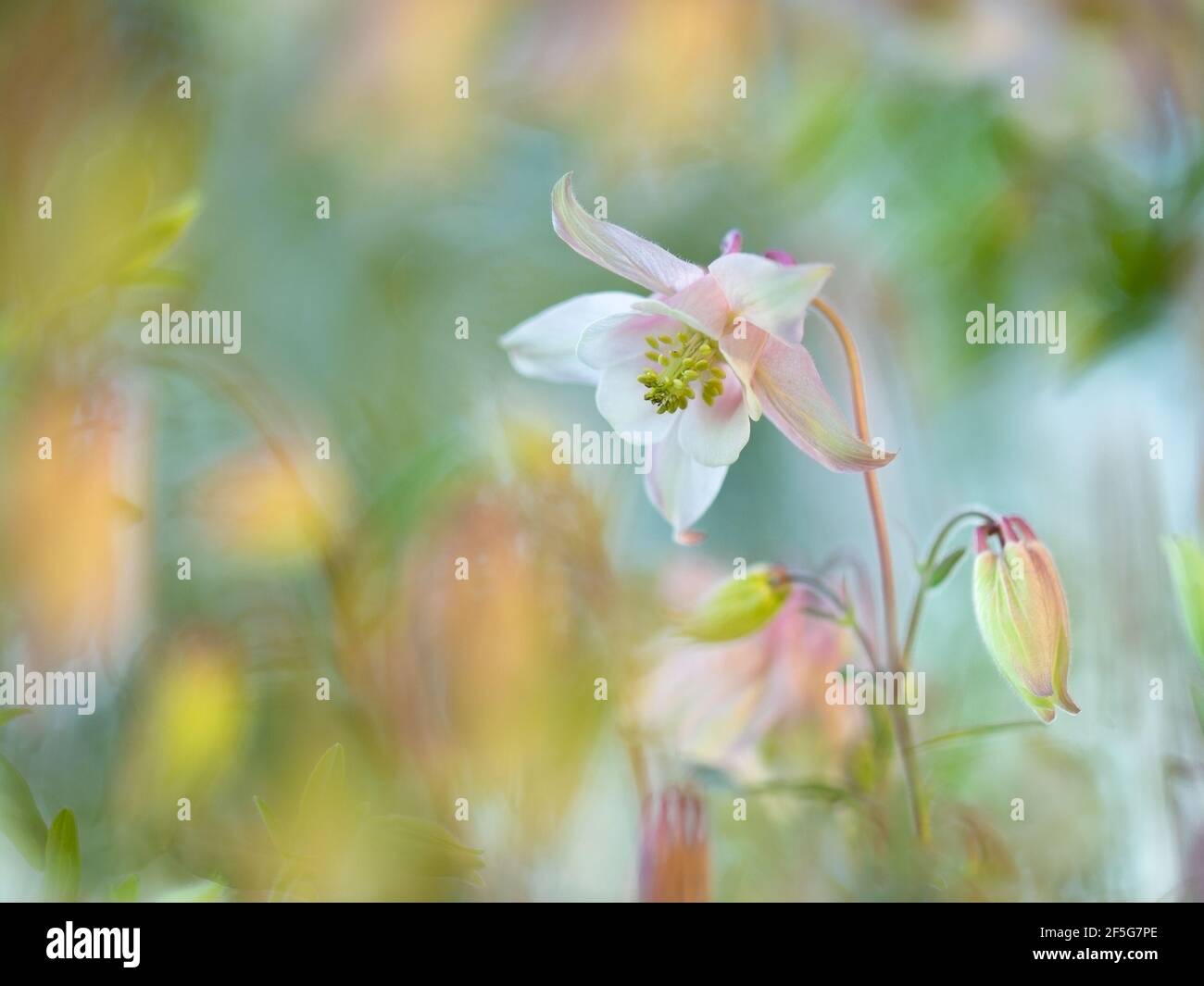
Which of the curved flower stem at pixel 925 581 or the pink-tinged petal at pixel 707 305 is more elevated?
the pink-tinged petal at pixel 707 305

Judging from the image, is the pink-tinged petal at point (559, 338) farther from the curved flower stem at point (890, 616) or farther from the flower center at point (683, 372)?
the curved flower stem at point (890, 616)

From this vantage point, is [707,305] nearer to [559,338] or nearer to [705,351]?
[705,351]

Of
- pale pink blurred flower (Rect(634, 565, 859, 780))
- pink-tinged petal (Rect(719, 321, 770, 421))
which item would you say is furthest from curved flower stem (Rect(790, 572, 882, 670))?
pink-tinged petal (Rect(719, 321, 770, 421))

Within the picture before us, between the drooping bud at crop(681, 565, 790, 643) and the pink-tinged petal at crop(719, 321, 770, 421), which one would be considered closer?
the pink-tinged petal at crop(719, 321, 770, 421)

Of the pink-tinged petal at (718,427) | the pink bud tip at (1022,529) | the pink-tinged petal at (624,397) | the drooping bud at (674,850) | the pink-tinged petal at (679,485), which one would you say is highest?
the pink-tinged petal at (624,397)

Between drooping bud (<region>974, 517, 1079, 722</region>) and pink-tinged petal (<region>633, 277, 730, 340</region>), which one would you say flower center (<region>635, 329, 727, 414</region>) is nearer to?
pink-tinged petal (<region>633, 277, 730, 340</region>)

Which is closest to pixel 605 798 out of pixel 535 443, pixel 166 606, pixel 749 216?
pixel 535 443

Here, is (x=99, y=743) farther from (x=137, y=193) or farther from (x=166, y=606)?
(x=137, y=193)

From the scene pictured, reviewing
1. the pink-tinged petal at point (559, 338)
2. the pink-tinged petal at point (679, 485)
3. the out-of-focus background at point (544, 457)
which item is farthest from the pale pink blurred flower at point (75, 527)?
the pink-tinged petal at point (679, 485)
